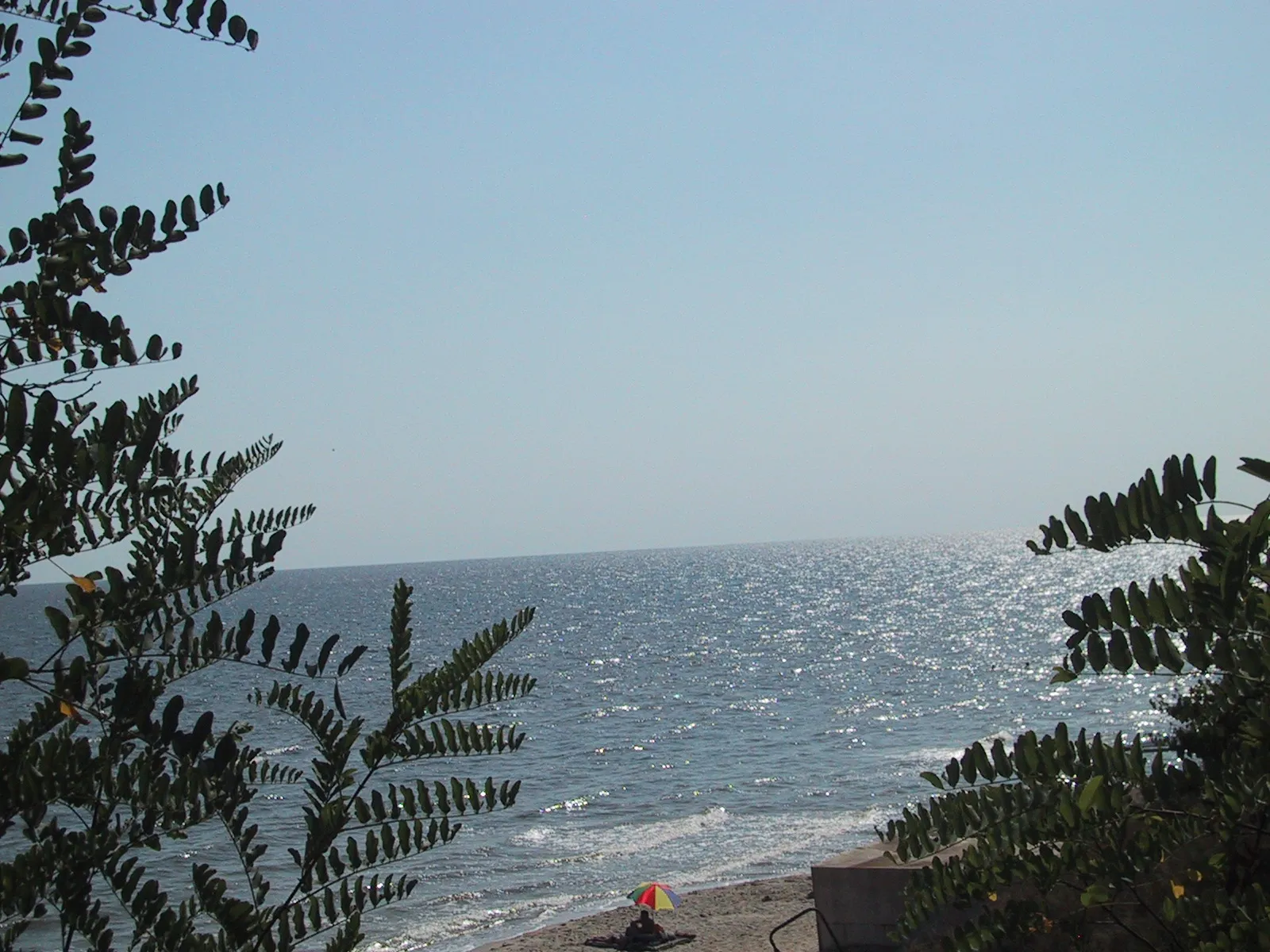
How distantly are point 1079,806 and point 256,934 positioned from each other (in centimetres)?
173

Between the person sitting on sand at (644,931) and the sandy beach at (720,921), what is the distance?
448 millimetres

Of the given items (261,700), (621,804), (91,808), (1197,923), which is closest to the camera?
(91,808)

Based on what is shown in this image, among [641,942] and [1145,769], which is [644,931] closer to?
[641,942]

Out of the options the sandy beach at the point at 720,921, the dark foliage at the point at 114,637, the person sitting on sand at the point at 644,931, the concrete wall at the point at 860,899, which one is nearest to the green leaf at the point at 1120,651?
the dark foliage at the point at 114,637

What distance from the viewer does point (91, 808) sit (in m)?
2.68

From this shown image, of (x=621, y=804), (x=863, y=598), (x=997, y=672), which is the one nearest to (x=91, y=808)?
(x=621, y=804)

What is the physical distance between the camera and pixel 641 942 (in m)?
16.0

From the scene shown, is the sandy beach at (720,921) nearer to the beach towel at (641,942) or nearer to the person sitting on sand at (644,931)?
the beach towel at (641,942)

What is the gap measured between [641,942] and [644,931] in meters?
0.20

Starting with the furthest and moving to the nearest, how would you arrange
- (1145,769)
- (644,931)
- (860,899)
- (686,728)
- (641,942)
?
(686,728)
(644,931)
(641,942)
(860,899)
(1145,769)

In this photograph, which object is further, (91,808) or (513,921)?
(513,921)

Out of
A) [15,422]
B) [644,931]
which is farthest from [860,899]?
[15,422]

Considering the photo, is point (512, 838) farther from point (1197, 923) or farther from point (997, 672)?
point (997, 672)

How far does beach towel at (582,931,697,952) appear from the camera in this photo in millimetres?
15867
